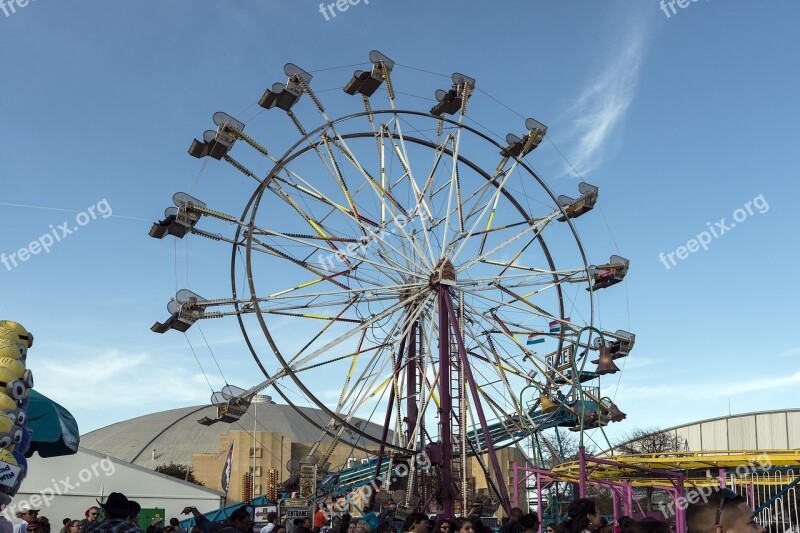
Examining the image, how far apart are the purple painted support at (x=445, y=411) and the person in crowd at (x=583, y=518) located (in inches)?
511

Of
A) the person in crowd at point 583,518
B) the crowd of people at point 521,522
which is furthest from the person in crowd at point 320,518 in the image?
the person in crowd at point 583,518

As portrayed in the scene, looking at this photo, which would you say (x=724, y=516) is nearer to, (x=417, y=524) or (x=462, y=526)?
(x=462, y=526)

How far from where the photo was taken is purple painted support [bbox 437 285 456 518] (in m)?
21.3

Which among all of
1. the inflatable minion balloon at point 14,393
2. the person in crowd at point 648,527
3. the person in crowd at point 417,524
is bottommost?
the person in crowd at point 417,524

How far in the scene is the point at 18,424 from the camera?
9594mm

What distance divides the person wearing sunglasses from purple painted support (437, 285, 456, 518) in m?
17.9

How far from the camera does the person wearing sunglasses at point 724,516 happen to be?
12.0 feet

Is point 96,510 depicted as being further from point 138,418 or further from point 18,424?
point 138,418

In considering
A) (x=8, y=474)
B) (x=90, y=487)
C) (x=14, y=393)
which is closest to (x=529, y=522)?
(x=8, y=474)

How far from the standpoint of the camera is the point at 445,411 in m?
22.0

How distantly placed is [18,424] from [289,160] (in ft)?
44.4

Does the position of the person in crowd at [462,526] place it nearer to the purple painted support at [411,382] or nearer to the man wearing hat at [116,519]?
the man wearing hat at [116,519]

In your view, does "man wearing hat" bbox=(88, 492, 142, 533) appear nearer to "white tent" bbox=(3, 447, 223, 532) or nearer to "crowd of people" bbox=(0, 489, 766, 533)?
"crowd of people" bbox=(0, 489, 766, 533)

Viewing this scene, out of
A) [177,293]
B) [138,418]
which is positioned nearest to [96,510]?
[177,293]
